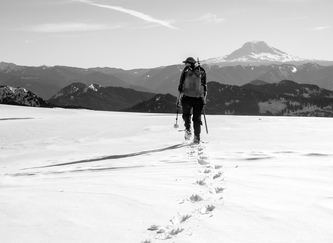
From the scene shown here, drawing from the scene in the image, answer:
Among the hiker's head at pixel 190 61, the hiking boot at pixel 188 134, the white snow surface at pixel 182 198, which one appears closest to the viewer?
the white snow surface at pixel 182 198

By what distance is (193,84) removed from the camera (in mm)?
12867

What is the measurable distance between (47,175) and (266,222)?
17.8ft

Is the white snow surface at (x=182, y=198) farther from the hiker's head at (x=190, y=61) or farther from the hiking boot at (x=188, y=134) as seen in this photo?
the hiker's head at (x=190, y=61)

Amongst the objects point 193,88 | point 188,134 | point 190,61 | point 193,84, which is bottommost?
point 188,134

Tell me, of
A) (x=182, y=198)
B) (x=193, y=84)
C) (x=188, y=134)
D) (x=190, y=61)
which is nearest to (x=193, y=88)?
(x=193, y=84)

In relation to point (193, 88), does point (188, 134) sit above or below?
below

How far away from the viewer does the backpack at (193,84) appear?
12859mm

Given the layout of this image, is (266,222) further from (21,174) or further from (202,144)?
(202,144)

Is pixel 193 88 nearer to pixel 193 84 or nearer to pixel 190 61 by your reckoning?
pixel 193 84

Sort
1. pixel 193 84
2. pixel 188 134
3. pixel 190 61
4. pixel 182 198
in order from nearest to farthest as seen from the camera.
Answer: pixel 182 198, pixel 190 61, pixel 193 84, pixel 188 134

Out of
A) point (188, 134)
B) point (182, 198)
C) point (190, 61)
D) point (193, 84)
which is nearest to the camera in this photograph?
point (182, 198)

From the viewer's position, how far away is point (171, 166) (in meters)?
7.95

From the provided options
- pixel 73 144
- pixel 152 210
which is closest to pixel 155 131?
pixel 73 144

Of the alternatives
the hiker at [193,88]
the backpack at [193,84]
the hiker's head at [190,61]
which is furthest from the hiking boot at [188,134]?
the hiker's head at [190,61]
